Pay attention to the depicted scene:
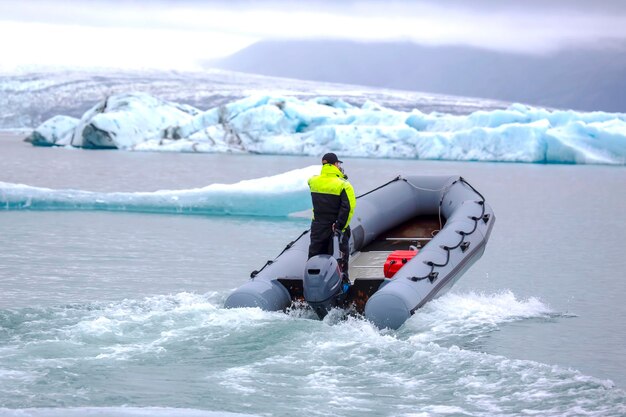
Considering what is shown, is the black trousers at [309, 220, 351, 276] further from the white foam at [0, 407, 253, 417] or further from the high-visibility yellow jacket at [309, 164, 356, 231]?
the white foam at [0, 407, 253, 417]

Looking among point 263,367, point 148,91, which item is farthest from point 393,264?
point 148,91

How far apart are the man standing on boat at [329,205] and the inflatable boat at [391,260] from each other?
24 cm

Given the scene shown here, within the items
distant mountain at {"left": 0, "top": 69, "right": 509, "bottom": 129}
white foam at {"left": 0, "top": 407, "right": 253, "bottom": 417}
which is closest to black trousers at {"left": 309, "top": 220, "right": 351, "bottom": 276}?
white foam at {"left": 0, "top": 407, "right": 253, "bottom": 417}

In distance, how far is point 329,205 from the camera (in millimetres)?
6234

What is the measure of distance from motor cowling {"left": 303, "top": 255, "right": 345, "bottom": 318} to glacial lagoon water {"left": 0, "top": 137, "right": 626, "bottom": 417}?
113mm

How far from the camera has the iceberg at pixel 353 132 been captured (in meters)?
28.2

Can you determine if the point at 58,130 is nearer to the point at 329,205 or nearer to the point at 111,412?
the point at 329,205

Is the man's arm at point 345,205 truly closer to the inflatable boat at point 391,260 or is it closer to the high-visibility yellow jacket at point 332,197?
the high-visibility yellow jacket at point 332,197

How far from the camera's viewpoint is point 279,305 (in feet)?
19.7

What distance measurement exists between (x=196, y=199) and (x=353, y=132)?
17007mm

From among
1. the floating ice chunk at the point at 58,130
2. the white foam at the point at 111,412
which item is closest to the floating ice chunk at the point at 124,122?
the floating ice chunk at the point at 58,130

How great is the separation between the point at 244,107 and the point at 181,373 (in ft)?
87.6

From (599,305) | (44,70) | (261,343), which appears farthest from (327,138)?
(44,70)

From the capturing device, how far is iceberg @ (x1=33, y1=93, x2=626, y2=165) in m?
28.2
